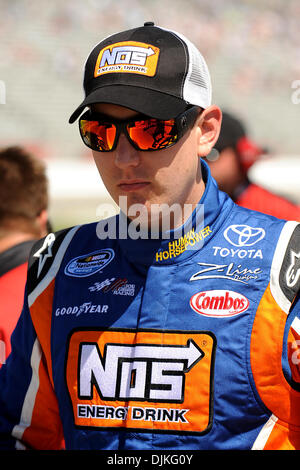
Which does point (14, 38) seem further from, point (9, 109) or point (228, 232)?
point (228, 232)

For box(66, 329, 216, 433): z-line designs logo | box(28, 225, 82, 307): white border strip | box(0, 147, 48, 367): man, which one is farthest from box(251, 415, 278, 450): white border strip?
box(0, 147, 48, 367): man

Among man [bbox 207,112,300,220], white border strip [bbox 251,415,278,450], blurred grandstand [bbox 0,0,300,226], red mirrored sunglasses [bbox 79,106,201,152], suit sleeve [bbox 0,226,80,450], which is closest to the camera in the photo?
white border strip [bbox 251,415,278,450]

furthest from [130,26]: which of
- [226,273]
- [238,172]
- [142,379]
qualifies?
[142,379]

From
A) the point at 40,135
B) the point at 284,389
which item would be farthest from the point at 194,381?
the point at 40,135

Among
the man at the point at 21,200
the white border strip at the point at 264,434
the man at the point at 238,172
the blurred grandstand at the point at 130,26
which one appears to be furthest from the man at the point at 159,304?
the blurred grandstand at the point at 130,26

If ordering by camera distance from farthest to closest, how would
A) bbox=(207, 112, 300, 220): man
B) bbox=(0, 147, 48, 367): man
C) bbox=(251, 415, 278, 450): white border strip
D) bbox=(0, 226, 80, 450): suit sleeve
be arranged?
bbox=(207, 112, 300, 220): man → bbox=(0, 147, 48, 367): man → bbox=(0, 226, 80, 450): suit sleeve → bbox=(251, 415, 278, 450): white border strip

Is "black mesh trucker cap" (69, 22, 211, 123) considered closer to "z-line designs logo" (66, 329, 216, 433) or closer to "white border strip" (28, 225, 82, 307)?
"white border strip" (28, 225, 82, 307)

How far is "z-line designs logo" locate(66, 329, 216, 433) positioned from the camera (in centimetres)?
144

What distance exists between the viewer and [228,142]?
440cm

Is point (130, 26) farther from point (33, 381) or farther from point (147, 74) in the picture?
point (33, 381)

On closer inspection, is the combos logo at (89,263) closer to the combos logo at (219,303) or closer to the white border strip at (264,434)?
the combos logo at (219,303)

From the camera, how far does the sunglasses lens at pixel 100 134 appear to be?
1.53 metres

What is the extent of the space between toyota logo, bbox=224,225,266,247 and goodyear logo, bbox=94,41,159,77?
1.37 ft

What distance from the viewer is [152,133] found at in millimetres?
1505
